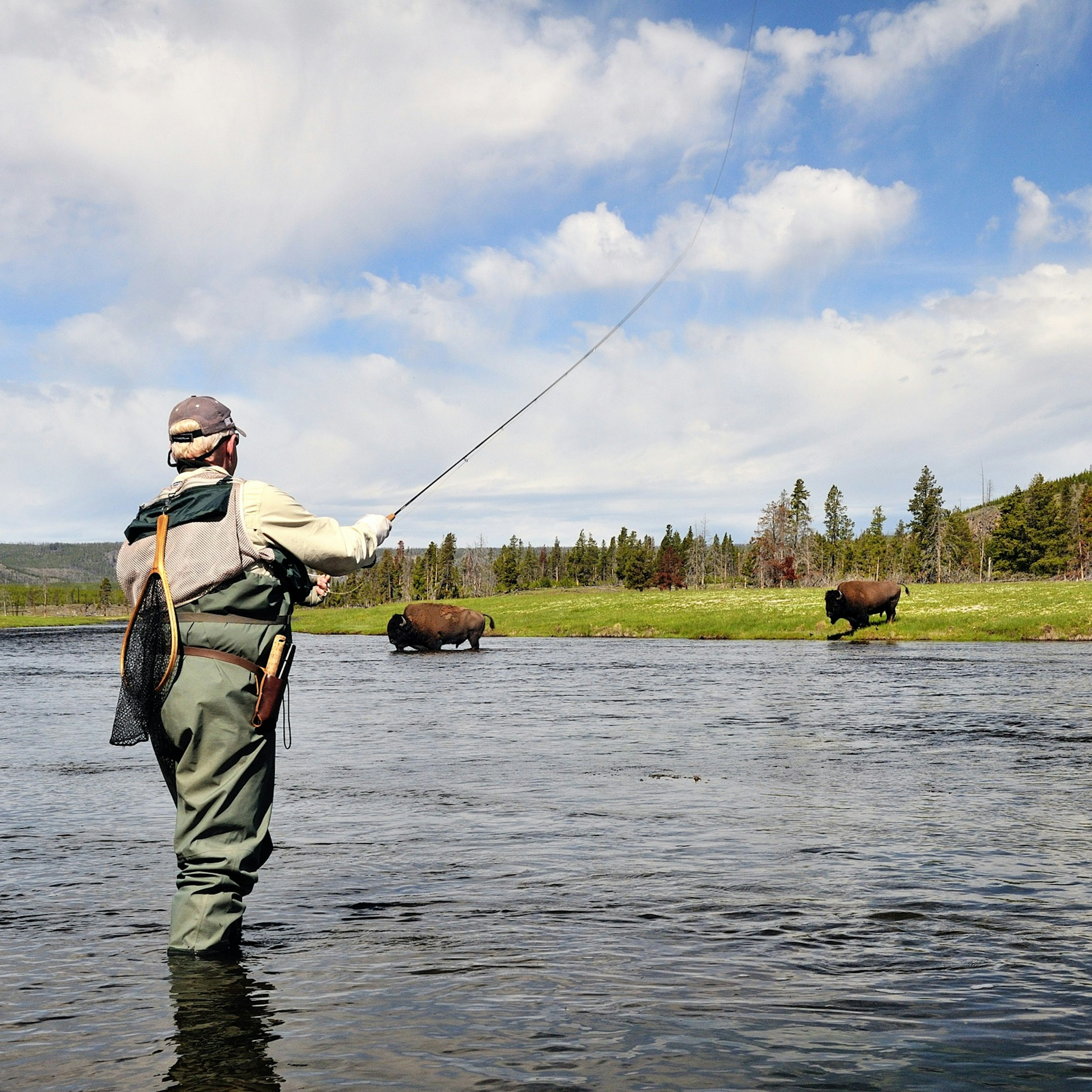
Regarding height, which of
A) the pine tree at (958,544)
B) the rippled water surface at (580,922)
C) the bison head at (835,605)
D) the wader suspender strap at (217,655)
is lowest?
the rippled water surface at (580,922)

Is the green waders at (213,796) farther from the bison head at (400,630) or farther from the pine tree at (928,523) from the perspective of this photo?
the pine tree at (928,523)

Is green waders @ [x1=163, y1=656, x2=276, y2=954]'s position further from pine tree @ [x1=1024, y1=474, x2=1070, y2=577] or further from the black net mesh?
pine tree @ [x1=1024, y1=474, x2=1070, y2=577]

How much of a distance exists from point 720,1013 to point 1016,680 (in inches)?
802

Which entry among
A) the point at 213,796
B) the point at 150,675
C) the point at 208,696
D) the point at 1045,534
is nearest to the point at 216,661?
the point at 208,696

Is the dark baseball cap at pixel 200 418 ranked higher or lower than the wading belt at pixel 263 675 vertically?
higher

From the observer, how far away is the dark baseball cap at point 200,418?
5.23 m

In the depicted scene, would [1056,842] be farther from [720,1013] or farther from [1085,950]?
[720,1013]

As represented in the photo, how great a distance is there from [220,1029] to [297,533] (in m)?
2.11

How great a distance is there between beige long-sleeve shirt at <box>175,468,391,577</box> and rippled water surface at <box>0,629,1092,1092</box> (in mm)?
1856

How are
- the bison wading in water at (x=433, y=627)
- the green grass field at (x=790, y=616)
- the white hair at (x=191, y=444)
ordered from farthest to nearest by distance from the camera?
the green grass field at (x=790, y=616) → the bison wading in water at (x=433, y=627) → the white hair at (x=191, y=444)

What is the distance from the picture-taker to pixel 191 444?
17.2 feet

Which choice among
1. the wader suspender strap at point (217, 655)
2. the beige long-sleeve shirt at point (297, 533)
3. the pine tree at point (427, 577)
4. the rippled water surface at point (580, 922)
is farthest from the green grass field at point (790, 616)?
the pine tree at point (427, 577)

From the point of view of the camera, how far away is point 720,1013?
4.23m

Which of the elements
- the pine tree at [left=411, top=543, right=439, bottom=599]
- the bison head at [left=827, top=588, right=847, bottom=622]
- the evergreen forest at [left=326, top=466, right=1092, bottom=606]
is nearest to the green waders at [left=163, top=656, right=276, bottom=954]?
the bison head at [left=827, top=588, right=847, bottom=622]
